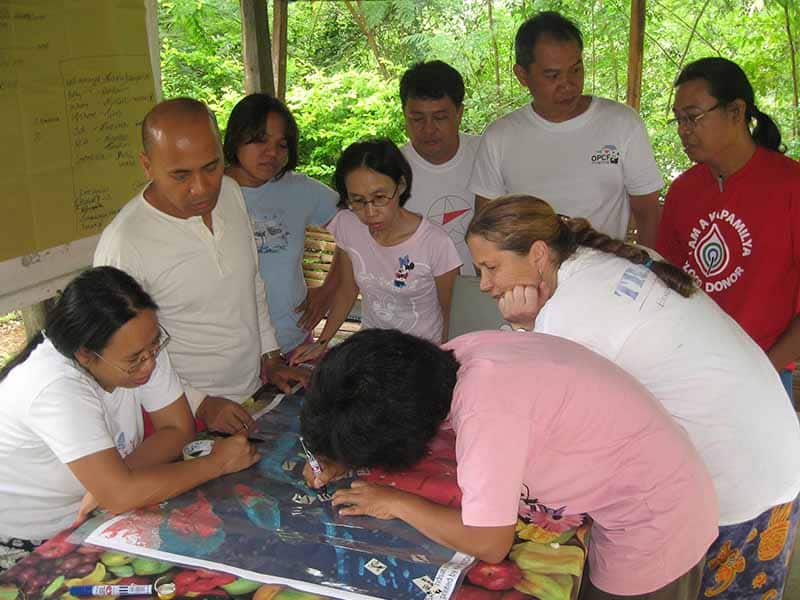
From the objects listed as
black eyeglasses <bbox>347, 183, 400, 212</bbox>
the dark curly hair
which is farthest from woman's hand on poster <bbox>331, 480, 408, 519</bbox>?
black eyeglasses <bbox>347, 183, 400, 212</bbox>

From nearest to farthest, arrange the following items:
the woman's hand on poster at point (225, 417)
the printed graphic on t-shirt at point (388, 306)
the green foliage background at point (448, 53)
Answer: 1. the woman's hand on poster at point (225, 417)
2. the printed graphic on t-shirt at point (388, 306)
3. the green foliage background at point (448, 53)

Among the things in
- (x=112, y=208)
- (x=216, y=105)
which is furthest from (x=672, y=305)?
(x=216, y=105)

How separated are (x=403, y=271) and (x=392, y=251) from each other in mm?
77

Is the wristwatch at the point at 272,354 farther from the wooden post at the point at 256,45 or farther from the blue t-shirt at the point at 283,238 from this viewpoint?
the wooden post at the point at 256,45

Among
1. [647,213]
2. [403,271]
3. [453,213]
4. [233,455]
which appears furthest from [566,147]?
[233,455]

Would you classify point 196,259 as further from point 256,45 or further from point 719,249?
point 256,45

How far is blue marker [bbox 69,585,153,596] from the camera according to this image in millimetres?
1236

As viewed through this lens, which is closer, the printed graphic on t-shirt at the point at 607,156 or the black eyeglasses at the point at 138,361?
the black eyeglasses at the point at 138,361

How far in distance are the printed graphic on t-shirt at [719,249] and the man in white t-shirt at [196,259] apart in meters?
1.29

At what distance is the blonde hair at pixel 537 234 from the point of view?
1.61 meters

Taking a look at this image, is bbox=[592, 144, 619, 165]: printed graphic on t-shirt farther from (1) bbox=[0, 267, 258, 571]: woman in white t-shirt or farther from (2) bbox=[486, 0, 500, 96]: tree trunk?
(2) bbox=[486, 0, 500, 96]: tree trunk

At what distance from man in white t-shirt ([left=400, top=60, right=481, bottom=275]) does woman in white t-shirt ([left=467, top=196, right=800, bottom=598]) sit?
1247 millimetres

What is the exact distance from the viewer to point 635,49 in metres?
4.32

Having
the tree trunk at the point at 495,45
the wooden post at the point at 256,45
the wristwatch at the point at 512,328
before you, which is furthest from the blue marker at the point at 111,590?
the tree trunk at the point at 495,45
